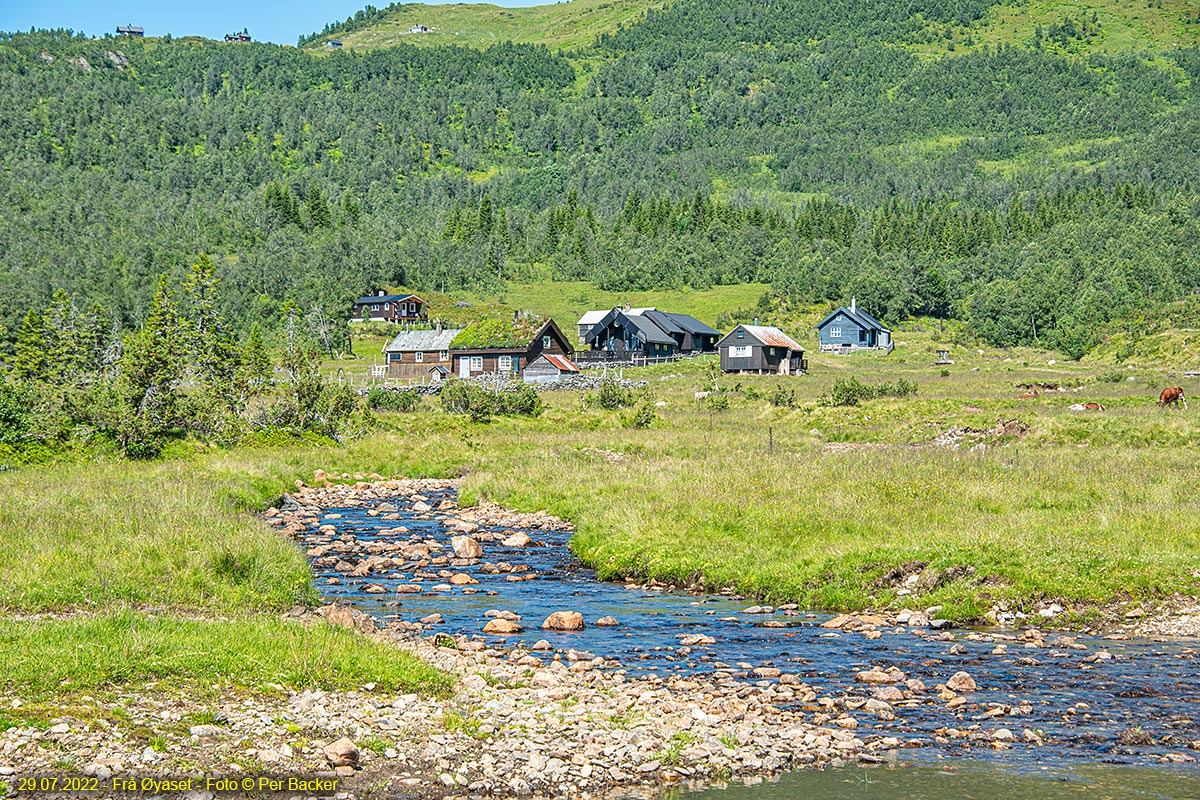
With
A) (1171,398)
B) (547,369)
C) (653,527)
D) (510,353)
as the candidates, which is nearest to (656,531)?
(653,527)

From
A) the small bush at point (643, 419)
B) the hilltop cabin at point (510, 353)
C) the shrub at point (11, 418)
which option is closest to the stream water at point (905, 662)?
the shrub at point (11, 418)

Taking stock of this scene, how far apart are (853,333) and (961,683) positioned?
4409 inches

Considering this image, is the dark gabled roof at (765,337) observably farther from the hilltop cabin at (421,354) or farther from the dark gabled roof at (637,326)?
the hilltop cabin at (421,354)

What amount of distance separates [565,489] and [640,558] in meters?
8.49

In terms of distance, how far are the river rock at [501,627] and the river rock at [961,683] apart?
6604mm

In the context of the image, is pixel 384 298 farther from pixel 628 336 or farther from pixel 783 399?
pixel 783 399

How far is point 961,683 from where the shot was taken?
13.5m

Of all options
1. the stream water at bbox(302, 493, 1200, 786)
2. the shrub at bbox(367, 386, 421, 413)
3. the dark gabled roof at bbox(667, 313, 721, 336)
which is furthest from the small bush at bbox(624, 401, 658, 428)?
the dark gabled roof at bbox(667, 313, 721, 336)

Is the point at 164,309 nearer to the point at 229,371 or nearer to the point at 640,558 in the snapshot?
the point at 229,371

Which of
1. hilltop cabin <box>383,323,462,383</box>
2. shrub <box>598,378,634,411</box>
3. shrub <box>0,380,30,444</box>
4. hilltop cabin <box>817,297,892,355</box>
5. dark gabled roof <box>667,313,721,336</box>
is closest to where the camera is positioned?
shrub <box>0,380,30,444</box>

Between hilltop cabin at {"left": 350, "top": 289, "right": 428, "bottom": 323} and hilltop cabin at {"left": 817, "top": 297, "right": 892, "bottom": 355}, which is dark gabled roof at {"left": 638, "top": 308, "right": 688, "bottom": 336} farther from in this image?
hilltop cabin at {"left": 350, "top": 289, "right": 428, "bottom": 323}

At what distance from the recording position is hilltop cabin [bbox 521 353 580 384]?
310 ft

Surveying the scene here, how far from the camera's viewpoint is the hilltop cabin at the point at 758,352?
99.6 meters

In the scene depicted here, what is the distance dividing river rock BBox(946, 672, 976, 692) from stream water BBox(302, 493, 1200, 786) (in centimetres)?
16
